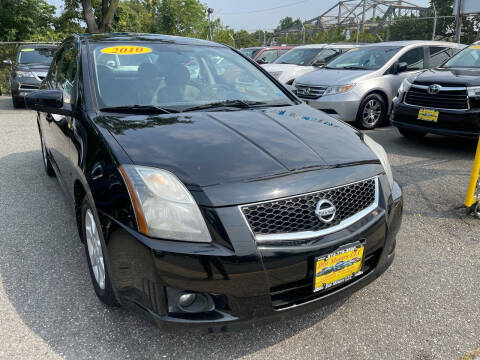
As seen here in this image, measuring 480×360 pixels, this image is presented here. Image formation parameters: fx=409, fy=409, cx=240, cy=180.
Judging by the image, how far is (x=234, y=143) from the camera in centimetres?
228

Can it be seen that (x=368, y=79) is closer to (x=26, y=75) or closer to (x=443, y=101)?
(x=443, y=101)

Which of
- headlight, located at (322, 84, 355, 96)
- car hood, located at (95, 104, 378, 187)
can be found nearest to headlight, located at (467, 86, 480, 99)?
headlight, located at (322, 84, 355, 96)

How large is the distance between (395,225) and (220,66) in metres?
1.96

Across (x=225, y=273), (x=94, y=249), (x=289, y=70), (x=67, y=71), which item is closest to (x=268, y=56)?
(x=289, y=70)

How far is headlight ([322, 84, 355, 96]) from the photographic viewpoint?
7301 millimetres

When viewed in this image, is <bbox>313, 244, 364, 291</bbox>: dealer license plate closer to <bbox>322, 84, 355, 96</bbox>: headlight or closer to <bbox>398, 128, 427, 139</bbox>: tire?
<bbox>398, 128, 427, 139</bbox>: tire

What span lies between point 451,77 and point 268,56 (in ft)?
27.5

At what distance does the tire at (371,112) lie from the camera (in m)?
7.40

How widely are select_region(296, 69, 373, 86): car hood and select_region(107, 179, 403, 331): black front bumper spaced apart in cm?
594

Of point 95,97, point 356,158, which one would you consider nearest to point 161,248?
point 356,158

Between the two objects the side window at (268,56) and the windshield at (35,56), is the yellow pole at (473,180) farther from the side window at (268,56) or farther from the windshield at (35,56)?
the windshield at (35,56)

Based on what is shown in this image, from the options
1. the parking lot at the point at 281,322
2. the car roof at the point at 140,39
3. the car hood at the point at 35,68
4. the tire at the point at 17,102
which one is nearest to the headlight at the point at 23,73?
the car hood at the point at 35,68

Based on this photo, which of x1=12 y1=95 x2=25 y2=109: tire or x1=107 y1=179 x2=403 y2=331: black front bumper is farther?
x1=12 y1=95 x2=25 y2=109: tire

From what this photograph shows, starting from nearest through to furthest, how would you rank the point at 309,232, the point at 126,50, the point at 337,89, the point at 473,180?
the point at 309,232, the point at 126,50, the point at 473,180, the point at 337,89
